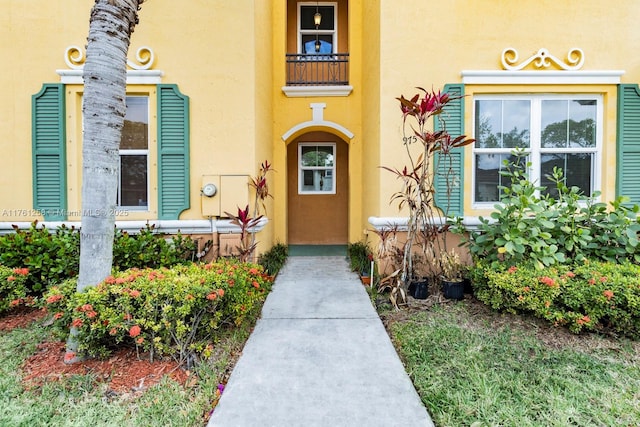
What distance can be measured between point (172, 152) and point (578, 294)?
5.27 m

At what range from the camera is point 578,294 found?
3.07 metres

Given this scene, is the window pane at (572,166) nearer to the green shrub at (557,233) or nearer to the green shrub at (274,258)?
the green shrub at (557,233)

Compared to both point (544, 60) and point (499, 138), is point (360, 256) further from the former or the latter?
point (544, 60)

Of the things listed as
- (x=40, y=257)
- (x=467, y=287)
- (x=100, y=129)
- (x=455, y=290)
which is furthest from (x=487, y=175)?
(x=40, y=257)

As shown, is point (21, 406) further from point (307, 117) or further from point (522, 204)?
point (307, 117)

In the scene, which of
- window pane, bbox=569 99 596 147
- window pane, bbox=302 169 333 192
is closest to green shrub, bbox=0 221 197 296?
window pane, bbox=302 169 333 192

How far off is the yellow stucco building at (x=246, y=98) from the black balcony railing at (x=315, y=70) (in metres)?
1.96

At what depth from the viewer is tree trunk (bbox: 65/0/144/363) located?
2.66 meters

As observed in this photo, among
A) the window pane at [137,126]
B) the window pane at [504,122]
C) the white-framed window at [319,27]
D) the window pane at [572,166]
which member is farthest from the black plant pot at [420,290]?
the white-framed window at [319,27]

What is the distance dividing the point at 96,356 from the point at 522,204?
4.54 metres

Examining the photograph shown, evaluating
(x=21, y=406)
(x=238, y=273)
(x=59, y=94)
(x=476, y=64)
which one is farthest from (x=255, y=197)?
(x=476, y=64)

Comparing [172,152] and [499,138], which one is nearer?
[172,152]

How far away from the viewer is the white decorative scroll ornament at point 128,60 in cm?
452

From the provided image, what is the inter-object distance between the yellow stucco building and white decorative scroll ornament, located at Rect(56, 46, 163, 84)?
0.06 feet
